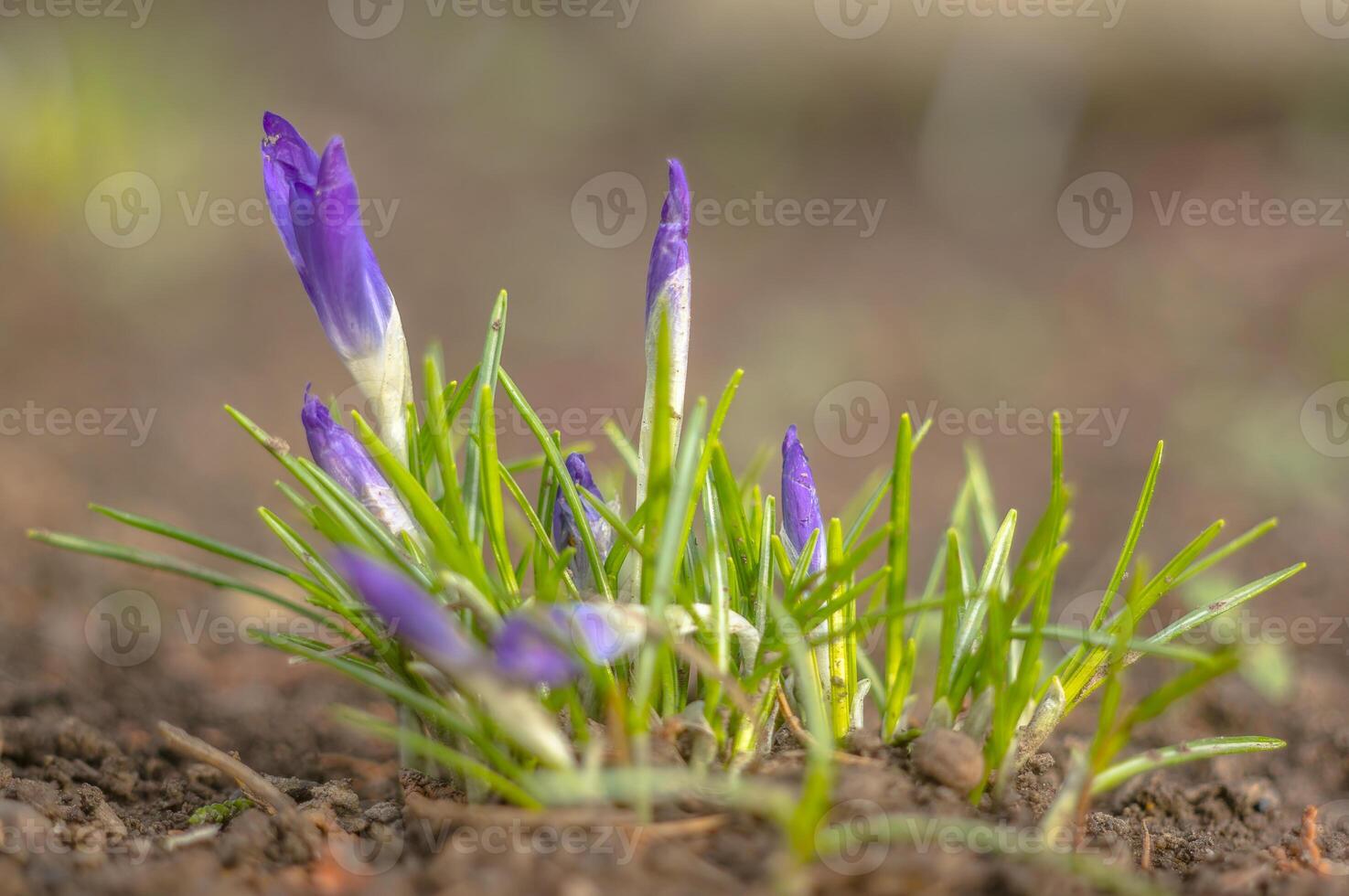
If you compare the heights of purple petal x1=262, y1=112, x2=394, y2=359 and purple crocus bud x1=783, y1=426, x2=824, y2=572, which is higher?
purple petal x1=262, y1=112, x2=394, y2=359

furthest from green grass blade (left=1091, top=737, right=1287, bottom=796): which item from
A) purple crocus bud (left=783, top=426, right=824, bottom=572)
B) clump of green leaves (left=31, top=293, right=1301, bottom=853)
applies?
purple crocus bud (left=783, top=426, right=824, bottom=572)

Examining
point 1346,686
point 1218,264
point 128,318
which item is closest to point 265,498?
point 128,318

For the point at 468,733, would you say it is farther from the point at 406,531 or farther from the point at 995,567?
the point at 995,567

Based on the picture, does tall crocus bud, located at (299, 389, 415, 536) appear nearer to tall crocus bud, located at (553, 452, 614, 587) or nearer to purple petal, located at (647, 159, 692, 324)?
tall crocus bud, located at (553, 452, 614, 587)

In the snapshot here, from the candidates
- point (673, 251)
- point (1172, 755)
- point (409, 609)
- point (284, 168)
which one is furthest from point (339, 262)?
point (1172, 755)

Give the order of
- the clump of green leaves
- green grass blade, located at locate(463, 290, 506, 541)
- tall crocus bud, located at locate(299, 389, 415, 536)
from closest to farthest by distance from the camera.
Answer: the clump of green leaves → tall crocus bud, located at locate(299, 389, 415, 536) → green grass blade, located at locate(463, 290, 506, 541)

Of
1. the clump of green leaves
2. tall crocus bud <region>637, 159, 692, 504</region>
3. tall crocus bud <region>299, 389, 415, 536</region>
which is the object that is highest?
tall crocus bud <region>637, 159, 692, 504</region>

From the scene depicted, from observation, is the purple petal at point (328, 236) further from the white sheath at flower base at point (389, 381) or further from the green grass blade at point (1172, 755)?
the green grass blade at point (1172, 755)
